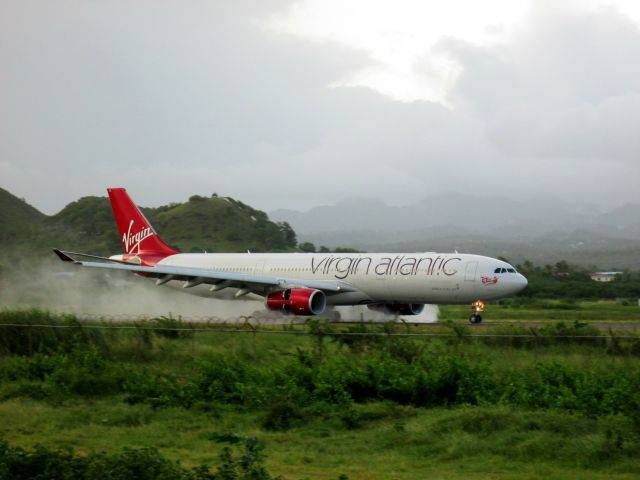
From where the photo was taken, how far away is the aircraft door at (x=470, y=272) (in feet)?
123

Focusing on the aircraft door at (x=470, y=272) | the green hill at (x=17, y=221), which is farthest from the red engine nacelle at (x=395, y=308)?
the green hill at (x=17, y=221)

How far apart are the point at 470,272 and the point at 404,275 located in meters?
3.05

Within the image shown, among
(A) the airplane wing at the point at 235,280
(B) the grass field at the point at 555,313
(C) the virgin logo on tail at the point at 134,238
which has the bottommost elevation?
(B) the grass field at the point at 555,313

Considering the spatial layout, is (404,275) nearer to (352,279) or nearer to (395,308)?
(352,279)

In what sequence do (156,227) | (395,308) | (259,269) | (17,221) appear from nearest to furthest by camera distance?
(395,308) < (259,269) < (17,221) < (156,227)

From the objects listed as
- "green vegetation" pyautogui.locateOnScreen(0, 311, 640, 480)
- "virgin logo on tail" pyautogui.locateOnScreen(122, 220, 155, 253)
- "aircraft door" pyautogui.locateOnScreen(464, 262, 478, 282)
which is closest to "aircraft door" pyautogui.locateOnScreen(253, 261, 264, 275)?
"virgin logo on tail" pyautogui.locateOnScreen(122, 220, 155, 253)

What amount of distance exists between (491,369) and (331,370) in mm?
3279

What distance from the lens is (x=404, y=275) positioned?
127ft

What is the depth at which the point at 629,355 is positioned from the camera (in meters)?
19.8

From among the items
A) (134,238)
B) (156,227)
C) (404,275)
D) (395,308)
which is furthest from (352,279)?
(156,227)

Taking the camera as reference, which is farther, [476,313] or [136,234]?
[136,234]

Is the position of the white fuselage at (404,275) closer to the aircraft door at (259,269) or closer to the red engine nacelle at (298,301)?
the aircraft door at (259,269)

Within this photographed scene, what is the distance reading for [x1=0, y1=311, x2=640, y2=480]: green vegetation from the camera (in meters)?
12.8

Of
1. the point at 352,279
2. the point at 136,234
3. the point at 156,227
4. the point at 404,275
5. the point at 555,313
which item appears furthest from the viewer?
the point at 156,227
